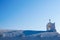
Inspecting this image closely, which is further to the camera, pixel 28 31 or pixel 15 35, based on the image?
pixel 28 31

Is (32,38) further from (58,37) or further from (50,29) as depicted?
(50,29)

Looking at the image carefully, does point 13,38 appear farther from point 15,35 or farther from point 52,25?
point 52,25

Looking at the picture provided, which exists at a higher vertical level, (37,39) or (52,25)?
(52,25)

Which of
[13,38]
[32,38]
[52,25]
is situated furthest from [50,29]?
[13,38]

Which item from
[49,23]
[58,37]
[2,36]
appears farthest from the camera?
[49,23]

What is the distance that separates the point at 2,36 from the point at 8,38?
105 cm

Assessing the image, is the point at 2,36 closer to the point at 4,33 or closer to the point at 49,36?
the point at 4,33

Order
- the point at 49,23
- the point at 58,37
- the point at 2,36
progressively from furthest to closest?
the point at 49,23 → the point at 2,36 → the point at 58,37

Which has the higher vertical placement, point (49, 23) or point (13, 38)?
point (49, 23)

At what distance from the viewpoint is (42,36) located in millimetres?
17641

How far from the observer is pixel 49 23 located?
67.9 feet

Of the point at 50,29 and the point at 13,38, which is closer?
the point at 13,38

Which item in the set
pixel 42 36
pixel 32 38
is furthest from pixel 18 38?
pixel 42 36

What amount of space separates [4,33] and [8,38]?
1.54 metres
